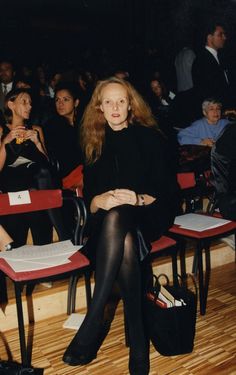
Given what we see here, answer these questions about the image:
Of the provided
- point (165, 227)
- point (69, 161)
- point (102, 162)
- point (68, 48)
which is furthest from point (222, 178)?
point (68, 48)

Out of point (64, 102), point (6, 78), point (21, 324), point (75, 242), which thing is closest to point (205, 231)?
point (75, 242)

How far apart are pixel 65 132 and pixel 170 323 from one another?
1932 mm

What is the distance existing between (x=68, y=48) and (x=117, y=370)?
810cm

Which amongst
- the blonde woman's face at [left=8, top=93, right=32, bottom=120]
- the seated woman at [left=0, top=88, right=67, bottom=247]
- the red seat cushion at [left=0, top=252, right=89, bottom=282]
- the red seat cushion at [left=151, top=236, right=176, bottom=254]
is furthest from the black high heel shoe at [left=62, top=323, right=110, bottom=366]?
the blonde woman's face at [left=8, top=93, right=32, bottom=120]

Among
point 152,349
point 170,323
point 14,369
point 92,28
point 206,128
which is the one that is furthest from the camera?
point 92,28

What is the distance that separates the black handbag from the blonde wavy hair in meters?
0.77

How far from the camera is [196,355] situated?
2.02 metres

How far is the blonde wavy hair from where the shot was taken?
7.38ft

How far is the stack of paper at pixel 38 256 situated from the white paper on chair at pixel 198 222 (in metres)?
0.67

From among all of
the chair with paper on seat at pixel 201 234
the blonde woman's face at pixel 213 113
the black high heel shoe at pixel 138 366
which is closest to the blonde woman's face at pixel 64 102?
the blonde woman's face at pixel 213 113

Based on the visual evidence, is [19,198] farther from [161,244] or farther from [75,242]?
[161,244]

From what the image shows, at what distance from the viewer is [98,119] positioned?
2.33m

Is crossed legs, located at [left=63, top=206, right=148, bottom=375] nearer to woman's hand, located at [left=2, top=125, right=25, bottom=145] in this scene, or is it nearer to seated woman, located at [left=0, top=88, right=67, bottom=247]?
seated woman, located at [left=0, top=88, right=67, bottom=247]

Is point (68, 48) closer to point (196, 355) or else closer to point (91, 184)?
point (91, 184)
